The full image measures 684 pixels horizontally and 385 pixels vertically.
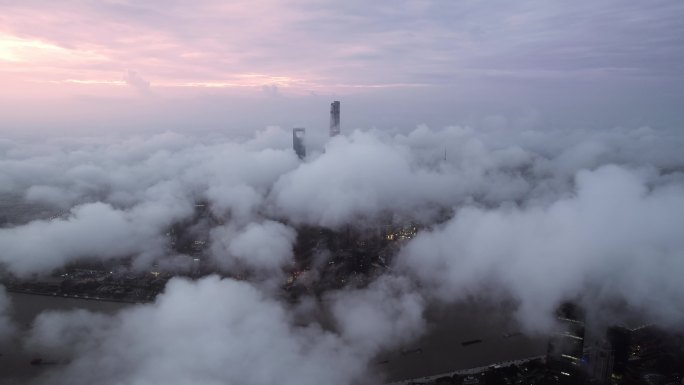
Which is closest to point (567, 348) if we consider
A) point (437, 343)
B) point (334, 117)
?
point (437, 343)

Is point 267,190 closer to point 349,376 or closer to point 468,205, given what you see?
point 468,205

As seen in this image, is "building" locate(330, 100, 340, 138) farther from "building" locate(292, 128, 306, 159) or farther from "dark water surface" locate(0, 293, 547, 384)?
Answer: "dark water surface" locate(0, 293, 547, 384)

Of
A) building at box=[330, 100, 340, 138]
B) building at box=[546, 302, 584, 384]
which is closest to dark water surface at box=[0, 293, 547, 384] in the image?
building at box=[546, 302, 584, 384]

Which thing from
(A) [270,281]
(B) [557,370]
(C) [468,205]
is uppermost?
(C) [468,205]

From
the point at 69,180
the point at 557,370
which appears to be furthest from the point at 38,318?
the point at 557,370

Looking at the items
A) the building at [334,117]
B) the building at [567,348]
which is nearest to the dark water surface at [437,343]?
the building at [567,348]

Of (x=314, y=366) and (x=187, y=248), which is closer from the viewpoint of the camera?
(x=314, y=366)

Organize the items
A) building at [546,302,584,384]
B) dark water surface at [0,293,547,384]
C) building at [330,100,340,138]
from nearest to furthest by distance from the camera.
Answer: dark water surface at [0,293,547,384] < building at [546,302,584,384] < building at [330,100,340,138]

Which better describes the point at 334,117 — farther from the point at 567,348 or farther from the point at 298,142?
the point at 567,348

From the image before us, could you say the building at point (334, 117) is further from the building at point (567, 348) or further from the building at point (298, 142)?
the building at point (567, 348)
